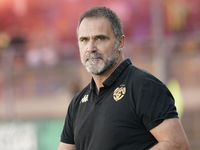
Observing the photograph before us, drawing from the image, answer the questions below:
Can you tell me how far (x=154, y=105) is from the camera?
204cm

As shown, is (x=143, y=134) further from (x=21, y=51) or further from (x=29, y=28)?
(x=29, y=28)

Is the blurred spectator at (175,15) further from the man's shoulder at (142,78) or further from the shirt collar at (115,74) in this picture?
the man's shoulder at (142,78)

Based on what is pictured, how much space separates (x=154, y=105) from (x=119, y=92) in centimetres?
28

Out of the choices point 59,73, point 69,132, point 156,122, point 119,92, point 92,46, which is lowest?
point 59,73

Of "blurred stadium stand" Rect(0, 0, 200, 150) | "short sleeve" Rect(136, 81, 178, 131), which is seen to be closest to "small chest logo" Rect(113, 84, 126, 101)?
"short sleeve" Rect(136, 81, 178, 131)

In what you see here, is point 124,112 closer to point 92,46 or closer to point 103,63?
point 103,63

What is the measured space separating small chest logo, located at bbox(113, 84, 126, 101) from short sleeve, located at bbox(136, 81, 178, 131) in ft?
→ 0.50

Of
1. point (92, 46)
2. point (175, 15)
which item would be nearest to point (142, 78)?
point (92, 46)

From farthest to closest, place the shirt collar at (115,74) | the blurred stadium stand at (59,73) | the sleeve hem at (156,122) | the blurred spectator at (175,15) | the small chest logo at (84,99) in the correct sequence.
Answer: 1. the blurred spectator at (175,15)
2. the blurred stadium stand at (59,73)
3. the small chest logo at (84,99)
4. the shirt collar at (115,74)
5. the sleeve hem at (156,122)

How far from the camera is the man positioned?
2037mm

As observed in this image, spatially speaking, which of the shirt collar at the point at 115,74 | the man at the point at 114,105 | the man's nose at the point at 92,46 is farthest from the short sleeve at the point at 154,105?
the man's nose at the point at 92,46

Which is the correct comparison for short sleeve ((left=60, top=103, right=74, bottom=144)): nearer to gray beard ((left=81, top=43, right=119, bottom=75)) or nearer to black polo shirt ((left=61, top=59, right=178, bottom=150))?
black polo shirt ((left=61, top=59, right=178, bottom=150))

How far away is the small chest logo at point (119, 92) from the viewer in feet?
7.27

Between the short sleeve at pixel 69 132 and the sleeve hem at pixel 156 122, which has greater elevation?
the sleeve hem at pixel 156 122
